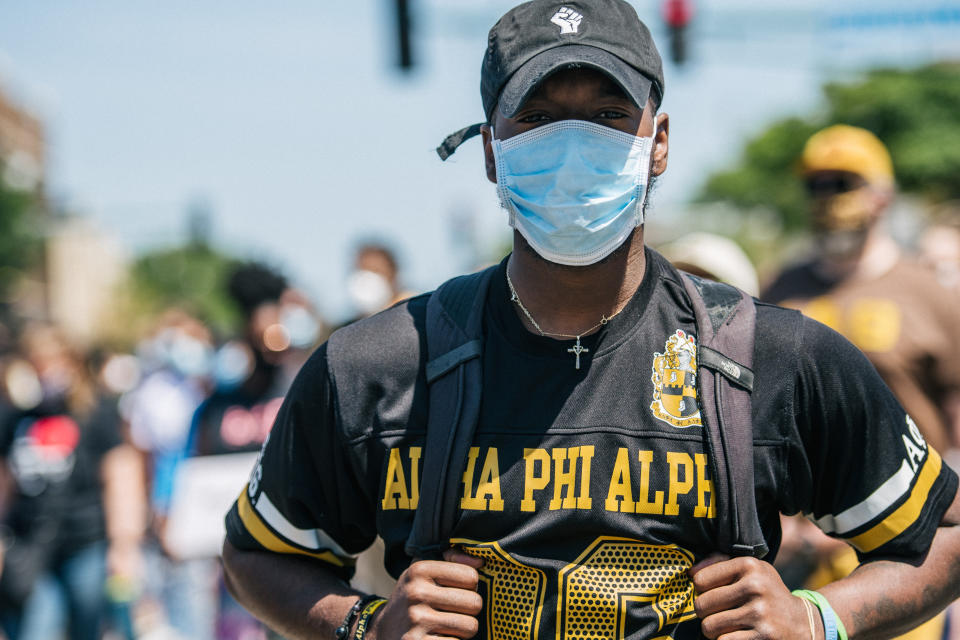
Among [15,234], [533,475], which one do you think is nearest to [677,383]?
[533,475]

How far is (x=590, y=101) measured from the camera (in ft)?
7.91

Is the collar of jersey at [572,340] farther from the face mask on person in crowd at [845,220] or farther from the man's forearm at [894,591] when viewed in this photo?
the face mask on person in crowd at [845,220]

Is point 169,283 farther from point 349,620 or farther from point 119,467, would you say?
point 349,620

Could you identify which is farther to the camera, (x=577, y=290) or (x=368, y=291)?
(x=368, y=291)

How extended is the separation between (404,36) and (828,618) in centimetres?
1103

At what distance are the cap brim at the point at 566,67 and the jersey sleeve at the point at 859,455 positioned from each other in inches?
24.8

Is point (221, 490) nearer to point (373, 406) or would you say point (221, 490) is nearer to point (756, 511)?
point (373, 406)

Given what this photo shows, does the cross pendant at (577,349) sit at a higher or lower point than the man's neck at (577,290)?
lower

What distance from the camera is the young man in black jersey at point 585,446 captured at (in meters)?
2.30

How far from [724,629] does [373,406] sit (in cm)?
87

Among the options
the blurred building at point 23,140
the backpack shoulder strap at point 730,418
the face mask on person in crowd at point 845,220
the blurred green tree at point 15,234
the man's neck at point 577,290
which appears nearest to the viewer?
the backpack shoulder strap at point 730,418

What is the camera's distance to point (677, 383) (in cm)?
239

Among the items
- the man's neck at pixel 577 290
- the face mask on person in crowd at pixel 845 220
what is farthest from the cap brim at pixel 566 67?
the face mask on person in crowd at pixel 845 220

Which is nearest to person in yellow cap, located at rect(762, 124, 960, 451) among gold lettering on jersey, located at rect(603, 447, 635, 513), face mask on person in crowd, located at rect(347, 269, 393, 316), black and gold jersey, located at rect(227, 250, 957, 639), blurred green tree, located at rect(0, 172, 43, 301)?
face mask on person in crowd, located at rect(347, 269, 393, 316)
